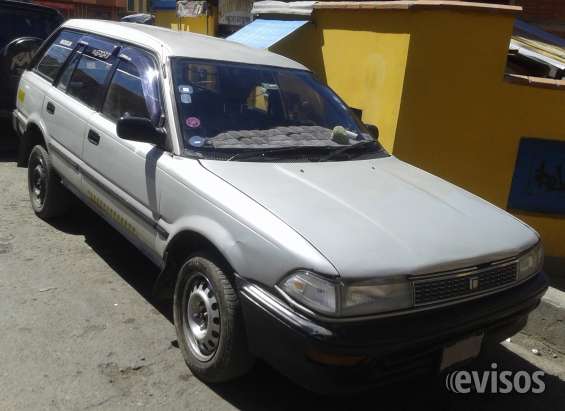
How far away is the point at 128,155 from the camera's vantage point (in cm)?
374

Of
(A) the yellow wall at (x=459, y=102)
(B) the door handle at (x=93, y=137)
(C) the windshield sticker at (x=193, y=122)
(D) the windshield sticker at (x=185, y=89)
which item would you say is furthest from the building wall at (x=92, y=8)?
(C) the windshield sticker at (x=193, y=122)

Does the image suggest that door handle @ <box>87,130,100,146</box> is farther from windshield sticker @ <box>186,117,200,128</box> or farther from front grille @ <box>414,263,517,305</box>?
front grille @ <box>414,263,517,305</box>

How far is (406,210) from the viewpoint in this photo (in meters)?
3.04

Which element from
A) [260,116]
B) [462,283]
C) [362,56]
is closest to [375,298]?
[462,283]

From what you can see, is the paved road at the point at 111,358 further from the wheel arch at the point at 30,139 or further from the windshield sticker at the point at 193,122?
the windshield sticker at the point at 193,122

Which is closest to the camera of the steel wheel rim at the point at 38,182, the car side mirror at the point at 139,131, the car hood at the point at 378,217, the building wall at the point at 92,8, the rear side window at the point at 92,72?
the car hood at the point at 378,217

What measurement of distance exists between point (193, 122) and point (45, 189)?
7.29 feet

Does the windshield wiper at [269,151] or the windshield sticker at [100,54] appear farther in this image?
the windshield sticker at [100,54]

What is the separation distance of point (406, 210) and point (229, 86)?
4.88ft

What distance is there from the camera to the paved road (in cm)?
303

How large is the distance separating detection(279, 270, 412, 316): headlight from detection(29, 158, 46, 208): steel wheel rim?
10.9 ft

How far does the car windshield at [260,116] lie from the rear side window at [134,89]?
0.61ft

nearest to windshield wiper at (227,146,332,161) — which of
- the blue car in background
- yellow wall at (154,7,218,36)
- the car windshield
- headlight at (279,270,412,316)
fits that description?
the car windshield

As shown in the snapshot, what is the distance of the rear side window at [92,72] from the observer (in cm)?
428
